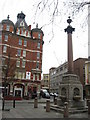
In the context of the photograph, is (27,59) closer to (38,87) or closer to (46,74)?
(38,87)

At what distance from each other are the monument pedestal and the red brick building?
84.0 ft

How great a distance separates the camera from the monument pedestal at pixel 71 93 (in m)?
17.2

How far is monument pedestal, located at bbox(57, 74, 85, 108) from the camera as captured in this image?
1725cm

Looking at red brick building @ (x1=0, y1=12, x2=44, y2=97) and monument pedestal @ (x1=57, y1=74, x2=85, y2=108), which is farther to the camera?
red brick building @ (x1=0, y1=12, x2=44, y2=97)

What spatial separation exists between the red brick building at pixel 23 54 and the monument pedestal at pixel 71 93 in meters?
25.6

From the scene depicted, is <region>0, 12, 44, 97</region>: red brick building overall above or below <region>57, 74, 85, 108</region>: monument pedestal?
above

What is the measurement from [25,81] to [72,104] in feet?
93.5

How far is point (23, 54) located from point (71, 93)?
30334 mm

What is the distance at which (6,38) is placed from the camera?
44.7 m

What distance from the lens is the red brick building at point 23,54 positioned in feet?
144

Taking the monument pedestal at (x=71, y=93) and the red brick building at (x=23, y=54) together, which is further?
the red brick building at (x=23, y=54)

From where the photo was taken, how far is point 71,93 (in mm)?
17453

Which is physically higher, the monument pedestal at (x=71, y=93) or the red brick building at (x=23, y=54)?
the red brick building at (x=23, y=54)

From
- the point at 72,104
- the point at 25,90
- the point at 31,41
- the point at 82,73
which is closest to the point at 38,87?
the point at 25,90
